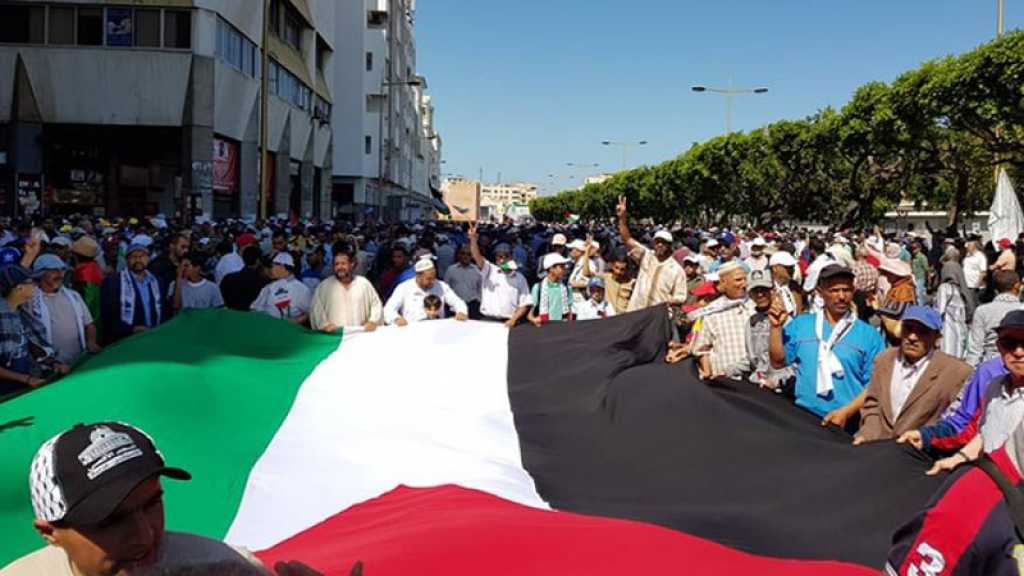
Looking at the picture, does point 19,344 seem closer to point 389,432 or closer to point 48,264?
point 48,264

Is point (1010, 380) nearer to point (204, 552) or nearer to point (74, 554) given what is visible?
point (204, 552)

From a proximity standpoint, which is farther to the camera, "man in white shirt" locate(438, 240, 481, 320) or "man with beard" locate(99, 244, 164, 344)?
"man in white shirt" locate(438, 240, 481, 320)

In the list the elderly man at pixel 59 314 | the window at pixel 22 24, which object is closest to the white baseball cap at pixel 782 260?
the elderly man at pixel 59 314

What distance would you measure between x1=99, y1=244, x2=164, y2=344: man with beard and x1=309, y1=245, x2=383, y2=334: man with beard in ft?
5.02

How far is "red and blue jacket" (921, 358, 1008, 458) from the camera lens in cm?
473

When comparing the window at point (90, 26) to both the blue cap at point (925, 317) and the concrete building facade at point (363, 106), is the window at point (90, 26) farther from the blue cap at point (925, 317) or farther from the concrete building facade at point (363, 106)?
the blue cap at point (925, 317)

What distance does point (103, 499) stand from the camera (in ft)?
7.36

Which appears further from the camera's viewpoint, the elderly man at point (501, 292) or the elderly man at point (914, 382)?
the elderly man at point (501, 292)

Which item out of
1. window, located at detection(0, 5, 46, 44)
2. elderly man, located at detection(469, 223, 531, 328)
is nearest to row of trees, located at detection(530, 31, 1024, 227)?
elderly man, located at detection(469, 223, 531, 328)

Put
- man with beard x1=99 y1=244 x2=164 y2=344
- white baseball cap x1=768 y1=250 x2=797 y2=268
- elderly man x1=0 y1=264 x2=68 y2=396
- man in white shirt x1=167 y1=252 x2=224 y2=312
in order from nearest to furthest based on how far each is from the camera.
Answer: elderly man x1=0 y1=264 x2=68 y2=396 → man with beard x1=99 y1=244 x2=164 y2=344 → white baseball cap x1=768 y1=250 x2=797 y2=268 → man in white shirt x1=167 y1=252 x2=224 y2=312

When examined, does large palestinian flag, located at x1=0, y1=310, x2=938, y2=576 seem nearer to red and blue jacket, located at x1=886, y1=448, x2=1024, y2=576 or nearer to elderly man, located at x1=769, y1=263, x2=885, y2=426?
elderly man, located at x1=769, y1=263, x2=885, y2=426

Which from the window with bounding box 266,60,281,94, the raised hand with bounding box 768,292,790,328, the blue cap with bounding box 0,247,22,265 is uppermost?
the window with bounding box 266,60,281,94

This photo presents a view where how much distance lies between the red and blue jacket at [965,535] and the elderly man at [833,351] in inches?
104

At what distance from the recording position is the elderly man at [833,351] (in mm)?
5836
